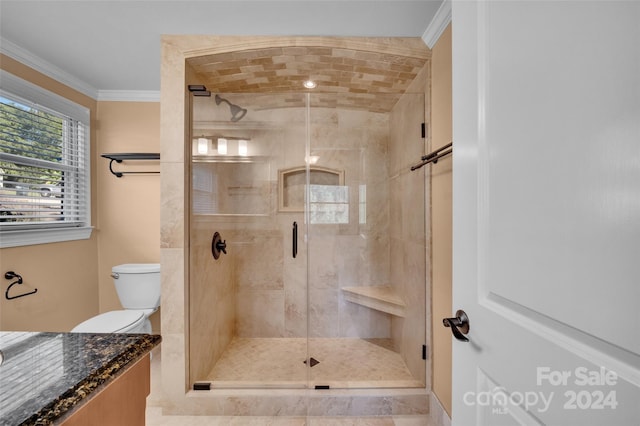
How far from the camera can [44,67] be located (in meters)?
2.15

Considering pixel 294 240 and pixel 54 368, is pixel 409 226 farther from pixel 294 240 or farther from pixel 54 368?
pixel 54 368

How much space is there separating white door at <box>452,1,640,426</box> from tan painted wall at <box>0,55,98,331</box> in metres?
2.87

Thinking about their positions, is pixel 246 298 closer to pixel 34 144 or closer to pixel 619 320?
pixel 34 144

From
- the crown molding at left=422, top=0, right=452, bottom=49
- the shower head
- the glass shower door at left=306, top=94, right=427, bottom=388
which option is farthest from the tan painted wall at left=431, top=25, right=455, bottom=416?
the shower head

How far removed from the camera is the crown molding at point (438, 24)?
4.95ft

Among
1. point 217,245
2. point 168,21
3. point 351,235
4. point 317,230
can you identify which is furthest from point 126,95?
point 351,235

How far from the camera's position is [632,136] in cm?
40

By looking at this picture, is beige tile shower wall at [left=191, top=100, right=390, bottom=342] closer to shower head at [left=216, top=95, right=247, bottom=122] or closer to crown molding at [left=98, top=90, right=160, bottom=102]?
shower head at [left=216, top=95, right=247, bottom=122]

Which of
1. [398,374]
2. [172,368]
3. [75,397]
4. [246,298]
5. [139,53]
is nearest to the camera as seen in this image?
[75,397]

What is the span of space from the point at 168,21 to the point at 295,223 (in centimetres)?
154

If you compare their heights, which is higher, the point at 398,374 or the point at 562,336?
the point at 562,336

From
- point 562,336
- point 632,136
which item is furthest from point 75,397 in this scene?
Answer: point 632,136

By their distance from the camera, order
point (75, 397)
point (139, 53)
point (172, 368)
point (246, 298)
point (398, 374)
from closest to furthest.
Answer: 1. point (75, 397)
2. point (172, 368)
3. point (398, 374)
4. point (139, 53)
5. point (246, 298)

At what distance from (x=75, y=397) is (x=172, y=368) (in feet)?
4.79
